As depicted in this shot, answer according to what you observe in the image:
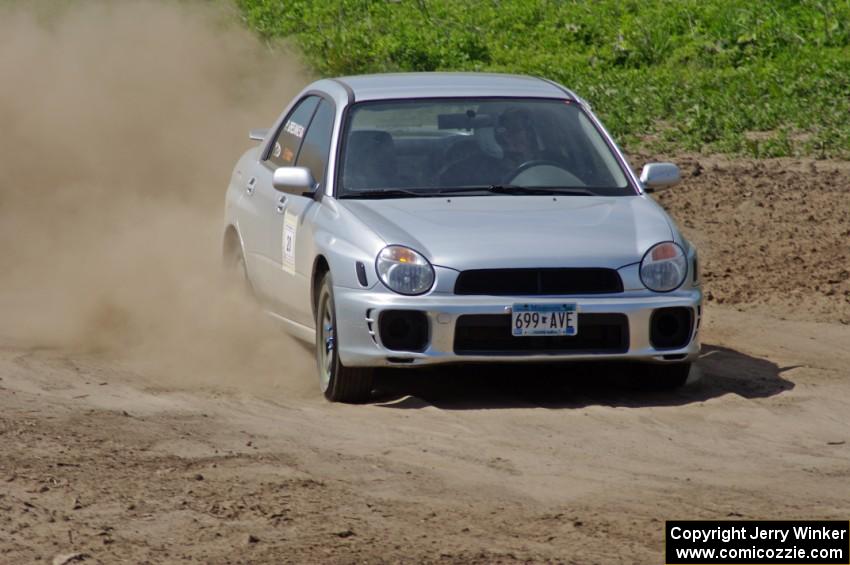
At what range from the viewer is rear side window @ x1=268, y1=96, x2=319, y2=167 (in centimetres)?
997

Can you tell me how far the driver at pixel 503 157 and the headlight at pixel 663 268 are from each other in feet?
3.55

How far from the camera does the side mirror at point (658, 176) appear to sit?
361 inches

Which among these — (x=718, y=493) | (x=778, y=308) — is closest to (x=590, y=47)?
(x=778, y=308)

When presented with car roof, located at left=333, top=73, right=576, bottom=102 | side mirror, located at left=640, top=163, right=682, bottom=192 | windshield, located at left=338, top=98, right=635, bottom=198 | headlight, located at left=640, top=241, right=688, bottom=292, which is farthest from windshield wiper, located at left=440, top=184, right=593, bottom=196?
headlight, located at left=640, top=241, right=688, bottom=292

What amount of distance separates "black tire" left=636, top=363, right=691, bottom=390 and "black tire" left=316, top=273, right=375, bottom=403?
1.32 metres

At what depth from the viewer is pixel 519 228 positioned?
27.5ft

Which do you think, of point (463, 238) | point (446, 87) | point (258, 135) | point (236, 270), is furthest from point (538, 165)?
point (258, 135)

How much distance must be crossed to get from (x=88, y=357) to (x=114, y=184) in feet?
19.7

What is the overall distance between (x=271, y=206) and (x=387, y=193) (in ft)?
3.50

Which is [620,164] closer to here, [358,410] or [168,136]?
[358,410]

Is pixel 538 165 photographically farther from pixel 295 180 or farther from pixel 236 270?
pixel 236 270

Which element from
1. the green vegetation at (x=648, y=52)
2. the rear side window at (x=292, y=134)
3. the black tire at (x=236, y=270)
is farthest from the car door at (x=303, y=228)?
the green vegetation at (x=648, y=52)

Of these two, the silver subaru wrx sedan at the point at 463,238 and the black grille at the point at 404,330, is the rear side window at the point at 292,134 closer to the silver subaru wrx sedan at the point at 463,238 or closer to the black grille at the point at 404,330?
the silver subaru wrx sedan at the point at 463,238

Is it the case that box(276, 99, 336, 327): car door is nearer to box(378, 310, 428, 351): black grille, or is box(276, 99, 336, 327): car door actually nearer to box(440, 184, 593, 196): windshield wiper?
box(440, 184, 593, 196): windshield wiper
